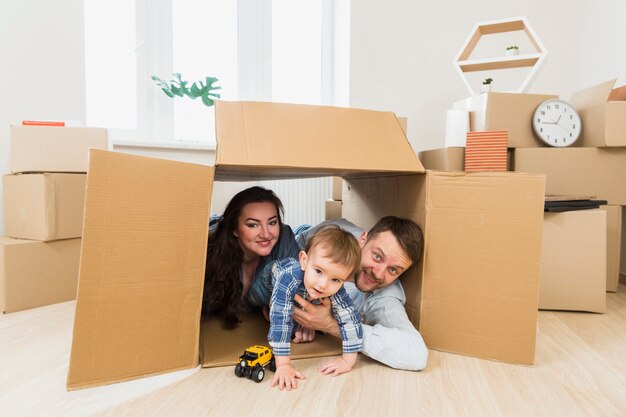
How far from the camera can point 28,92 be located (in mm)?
2035

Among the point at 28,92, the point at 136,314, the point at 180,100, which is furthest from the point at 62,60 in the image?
the point at 136,314

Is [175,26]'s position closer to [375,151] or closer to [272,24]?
[272,24]

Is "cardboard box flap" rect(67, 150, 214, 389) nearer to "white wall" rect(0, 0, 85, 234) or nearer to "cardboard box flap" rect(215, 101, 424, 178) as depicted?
"cardboard box flap" rect(215, 101, 424, 178)

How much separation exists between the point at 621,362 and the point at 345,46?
219 centimetres

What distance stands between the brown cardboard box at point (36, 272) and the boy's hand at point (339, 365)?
116 cm

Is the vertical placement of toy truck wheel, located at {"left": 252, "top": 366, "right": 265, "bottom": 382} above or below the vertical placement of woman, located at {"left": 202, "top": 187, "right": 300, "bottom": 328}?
below

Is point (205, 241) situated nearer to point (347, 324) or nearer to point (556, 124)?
point (347, 324)

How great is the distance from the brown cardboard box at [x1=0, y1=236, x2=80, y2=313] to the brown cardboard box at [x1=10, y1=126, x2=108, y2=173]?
28 centimetres

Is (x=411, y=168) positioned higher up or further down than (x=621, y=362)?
higher up

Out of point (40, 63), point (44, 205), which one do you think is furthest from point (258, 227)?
point (40, 63)

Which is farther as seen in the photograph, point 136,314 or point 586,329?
point 586,329

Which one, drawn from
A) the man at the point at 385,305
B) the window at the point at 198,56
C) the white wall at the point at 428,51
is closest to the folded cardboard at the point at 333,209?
the white wall at the point at 428,51

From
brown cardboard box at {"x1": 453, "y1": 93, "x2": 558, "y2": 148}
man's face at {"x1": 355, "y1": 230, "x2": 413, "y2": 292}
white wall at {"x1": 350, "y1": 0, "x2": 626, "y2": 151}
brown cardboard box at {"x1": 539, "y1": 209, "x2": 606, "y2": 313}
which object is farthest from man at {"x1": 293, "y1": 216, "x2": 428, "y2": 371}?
white wall at {"x1": 350, "y1": 0, "x2": 626, "y2": 151}

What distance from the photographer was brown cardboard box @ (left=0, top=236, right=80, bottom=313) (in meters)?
1.48
